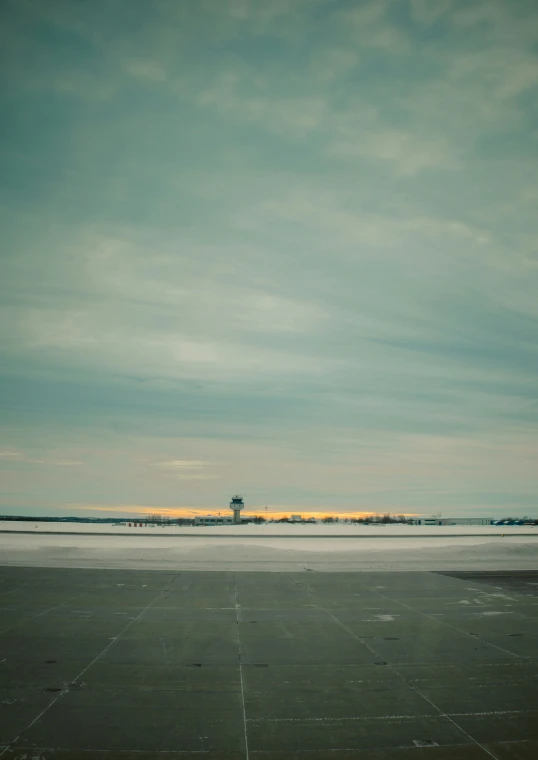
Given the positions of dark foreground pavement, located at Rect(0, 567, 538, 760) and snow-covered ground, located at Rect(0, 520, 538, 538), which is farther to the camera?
snow-covered ground, located at Rect(0, 520, 538, 538)

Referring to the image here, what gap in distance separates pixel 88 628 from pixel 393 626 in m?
7.87

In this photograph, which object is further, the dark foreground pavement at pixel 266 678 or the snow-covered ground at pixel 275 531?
the snow-covered ground at pixel 275 531

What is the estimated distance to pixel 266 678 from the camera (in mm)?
8883

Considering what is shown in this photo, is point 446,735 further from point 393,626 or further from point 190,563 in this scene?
point 190,563

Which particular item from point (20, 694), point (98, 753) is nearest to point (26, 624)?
point (20, 694)

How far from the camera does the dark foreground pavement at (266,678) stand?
6.40 m

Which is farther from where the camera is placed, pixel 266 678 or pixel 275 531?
pixel 275 531

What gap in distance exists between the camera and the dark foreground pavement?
6.40m

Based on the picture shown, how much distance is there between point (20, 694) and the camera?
798 cm

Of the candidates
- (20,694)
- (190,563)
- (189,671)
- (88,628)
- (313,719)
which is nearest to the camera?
(313,719)

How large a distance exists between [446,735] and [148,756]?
3911 millimetres

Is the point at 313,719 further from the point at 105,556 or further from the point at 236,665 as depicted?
the point at 105,556

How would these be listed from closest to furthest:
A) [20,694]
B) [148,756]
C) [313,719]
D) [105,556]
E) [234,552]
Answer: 1. [148,756]
2. [313,719]
3. [20,694]
4. [105,556]
5. [234,552]

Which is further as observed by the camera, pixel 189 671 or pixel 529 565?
pixel 529 565
